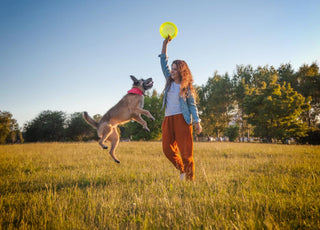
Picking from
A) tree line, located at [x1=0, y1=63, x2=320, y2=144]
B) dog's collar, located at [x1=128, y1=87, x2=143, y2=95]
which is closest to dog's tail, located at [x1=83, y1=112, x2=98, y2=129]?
dog's collar, located at [x1=128, y1=87, x2=143, y2=95]

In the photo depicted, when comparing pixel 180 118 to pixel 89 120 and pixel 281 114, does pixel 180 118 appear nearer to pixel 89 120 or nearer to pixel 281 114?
pixel 89 120

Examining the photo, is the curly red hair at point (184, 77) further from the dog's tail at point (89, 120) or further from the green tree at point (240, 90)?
the green tree at point (240, 90)

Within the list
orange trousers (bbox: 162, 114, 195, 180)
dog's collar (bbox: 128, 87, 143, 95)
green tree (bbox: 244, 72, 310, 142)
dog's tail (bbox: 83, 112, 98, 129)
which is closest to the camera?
orange trousers (bbox: 162, 114, 195, 180)

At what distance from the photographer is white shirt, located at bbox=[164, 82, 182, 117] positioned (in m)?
3.87

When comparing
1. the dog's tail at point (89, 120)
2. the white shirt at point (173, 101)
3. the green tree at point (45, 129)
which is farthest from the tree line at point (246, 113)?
the white shirt at point (173, 101)

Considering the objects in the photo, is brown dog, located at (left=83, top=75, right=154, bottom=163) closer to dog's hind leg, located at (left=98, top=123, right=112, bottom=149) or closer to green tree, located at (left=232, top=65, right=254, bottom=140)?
dog's hind leg, located at (left=98, top=123, right=112, bottom=149)

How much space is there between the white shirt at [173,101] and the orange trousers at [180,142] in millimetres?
116

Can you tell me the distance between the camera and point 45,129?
4750cm

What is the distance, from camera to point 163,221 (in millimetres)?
2041

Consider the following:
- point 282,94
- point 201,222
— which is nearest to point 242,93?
point 282,94

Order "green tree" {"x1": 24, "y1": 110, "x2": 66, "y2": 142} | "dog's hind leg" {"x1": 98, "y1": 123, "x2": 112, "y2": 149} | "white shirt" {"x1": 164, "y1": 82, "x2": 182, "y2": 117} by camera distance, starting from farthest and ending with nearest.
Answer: "green tree" {"x1": 24, "y1": 110, "x2": 66, "y2": 142} → "dog's hind leg" {"x1": 98, "y1": 123, "x2": 112, "y2": 149} → "white shirt" {"x1": 164, "y1": 82, "x2": 182, "y2": 117}

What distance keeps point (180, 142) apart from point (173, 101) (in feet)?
3.15

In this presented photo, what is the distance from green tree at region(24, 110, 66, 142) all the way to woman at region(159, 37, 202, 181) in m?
53.1

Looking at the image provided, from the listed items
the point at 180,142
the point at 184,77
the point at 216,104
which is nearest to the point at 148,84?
the point at 184,77
